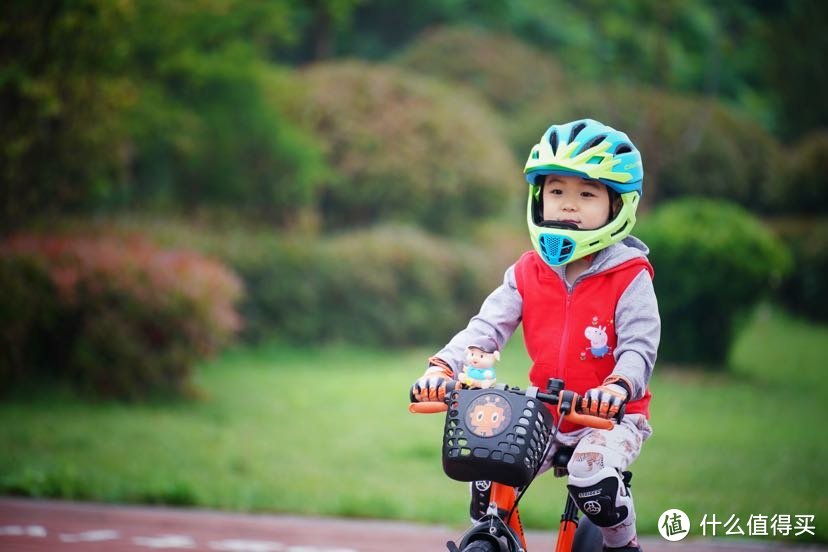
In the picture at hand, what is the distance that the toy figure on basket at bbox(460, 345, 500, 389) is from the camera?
358 centimetres

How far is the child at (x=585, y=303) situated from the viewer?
146 inches

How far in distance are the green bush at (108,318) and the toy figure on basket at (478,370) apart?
25.5ft

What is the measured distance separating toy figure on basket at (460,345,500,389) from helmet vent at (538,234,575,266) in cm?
39

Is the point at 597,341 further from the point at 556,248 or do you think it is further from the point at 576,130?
the point at 576,130

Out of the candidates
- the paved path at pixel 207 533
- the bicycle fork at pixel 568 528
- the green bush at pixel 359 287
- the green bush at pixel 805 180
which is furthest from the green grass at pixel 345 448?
the green bush at pixel 805 180

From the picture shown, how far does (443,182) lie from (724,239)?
6276 millimetres

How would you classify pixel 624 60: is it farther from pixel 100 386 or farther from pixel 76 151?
pixel 100 386

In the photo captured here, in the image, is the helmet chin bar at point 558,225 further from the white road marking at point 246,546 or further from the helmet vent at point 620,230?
the white road marking at point 246,546

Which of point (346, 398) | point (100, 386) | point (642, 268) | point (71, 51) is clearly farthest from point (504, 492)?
point (71, 51)

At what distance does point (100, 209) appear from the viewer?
16.9m

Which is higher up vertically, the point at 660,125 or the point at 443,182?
the point at 660,125

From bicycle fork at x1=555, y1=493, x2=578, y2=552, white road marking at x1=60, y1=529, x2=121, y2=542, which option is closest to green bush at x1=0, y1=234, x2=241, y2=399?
white road marking at x1=60, y1=529, x2=121, y2=542

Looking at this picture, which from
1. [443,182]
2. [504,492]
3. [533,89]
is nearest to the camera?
[504,492]

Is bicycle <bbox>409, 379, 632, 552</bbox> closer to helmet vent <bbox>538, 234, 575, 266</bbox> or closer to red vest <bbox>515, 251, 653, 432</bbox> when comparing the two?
red vest <bbox>515, 251, 653, 432</bbox>
